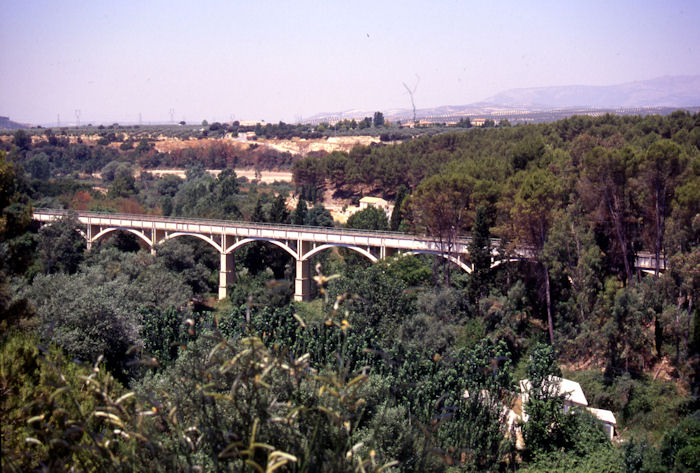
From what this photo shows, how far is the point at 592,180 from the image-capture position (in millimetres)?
19156

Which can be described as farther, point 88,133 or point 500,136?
point 88,133

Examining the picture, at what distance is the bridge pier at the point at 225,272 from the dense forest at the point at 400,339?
37.7 inches

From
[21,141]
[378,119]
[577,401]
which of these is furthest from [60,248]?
[378,119]

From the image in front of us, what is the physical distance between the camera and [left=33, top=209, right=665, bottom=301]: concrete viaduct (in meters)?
23.8

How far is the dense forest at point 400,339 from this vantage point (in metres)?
5.76

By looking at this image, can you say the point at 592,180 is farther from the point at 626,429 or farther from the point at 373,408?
the point at 373,408

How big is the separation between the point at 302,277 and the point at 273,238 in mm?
2319

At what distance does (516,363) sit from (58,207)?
90.2ft

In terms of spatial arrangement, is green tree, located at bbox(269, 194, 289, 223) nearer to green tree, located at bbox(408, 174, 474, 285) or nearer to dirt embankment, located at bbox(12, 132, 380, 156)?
green tree, located at bbox(408, 174, 474, 285)

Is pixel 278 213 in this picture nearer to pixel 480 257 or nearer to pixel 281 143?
pixel 480 257

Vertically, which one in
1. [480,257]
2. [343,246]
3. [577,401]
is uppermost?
[480,257]

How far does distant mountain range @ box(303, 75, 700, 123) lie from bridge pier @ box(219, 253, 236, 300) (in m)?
59.2

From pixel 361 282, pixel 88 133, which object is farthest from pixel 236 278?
pixel 88 133

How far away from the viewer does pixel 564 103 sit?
10612 centimetres
